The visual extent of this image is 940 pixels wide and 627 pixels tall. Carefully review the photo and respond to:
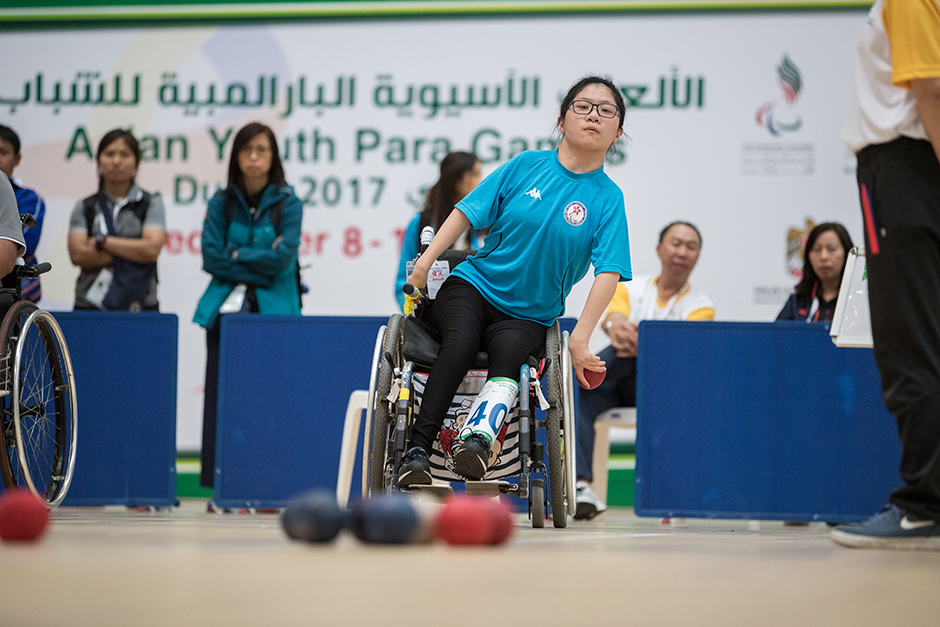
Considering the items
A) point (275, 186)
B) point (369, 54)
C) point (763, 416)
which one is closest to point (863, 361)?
point (763, 416)

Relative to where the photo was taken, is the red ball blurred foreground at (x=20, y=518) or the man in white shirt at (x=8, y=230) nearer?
the red ball blurred foreground at (x=20, y=518)

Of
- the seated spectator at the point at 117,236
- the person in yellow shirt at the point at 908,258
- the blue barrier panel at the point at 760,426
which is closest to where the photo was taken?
the person in yellow shirt at the point at 908,258

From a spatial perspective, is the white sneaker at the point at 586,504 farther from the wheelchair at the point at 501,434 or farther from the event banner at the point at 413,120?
the event banner at the point at 413,120

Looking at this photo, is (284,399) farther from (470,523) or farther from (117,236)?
(470,523)

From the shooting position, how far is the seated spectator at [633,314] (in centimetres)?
424

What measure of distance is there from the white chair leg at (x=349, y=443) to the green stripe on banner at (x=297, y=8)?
9.52ft

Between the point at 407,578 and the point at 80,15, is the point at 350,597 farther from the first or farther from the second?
the point at 80,15

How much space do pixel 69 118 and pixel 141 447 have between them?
9.41 feet

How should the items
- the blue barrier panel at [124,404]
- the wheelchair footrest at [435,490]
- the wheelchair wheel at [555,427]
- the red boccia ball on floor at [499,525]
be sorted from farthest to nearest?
the blue barrier panel at [124,404] → the wheelchair wheel at [555,427] → the wheelchair footrest at [435,490] → the red boccia ball on floor at [499,525]

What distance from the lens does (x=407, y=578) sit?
46.0 inches

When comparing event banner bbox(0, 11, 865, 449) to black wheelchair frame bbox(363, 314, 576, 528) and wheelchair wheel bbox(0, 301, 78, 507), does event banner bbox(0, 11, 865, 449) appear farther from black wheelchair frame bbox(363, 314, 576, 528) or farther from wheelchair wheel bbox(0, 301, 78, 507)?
black wheelchair frame bbox(363, 314, 576, 528)

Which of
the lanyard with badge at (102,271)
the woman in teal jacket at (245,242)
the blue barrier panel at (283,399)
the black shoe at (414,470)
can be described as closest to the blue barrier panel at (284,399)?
the blue barrier panel at (283,399)

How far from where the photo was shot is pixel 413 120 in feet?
19.1

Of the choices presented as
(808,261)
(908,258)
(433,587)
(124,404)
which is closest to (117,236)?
(124,404)
